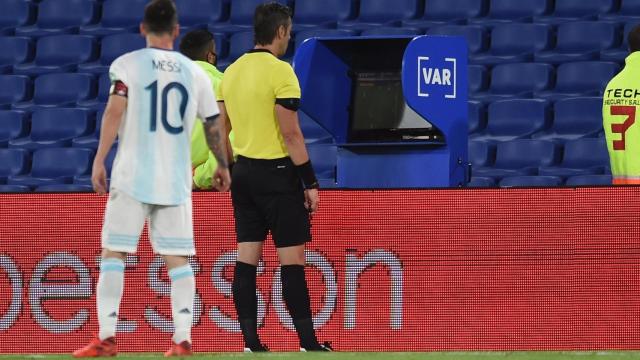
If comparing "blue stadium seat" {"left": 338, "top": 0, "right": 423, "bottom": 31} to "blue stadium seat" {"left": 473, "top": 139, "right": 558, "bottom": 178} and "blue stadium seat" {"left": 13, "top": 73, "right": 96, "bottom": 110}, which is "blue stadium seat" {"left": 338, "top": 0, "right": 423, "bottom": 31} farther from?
"blue stadium seat" {"left": 13, "top": 73, "right": 96, "bottom": 110}

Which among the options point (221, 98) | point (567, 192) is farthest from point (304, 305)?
point (567, 192)

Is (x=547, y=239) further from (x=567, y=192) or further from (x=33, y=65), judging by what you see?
(x=33, y=65)

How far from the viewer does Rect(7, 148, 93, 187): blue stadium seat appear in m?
11.8

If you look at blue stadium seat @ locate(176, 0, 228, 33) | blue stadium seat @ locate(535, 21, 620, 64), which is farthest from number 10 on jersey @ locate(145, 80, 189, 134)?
blue stadium seat @ locate(176, 0, 228, 33)

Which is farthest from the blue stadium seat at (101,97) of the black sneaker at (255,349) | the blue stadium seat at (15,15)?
the black sneaker at (255,349)

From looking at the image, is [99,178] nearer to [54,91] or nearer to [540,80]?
[540,80]

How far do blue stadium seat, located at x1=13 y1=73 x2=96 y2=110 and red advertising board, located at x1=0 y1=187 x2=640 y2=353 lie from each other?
4891 millimetres

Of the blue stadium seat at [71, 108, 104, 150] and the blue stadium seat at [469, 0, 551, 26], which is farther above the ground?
the blue stadium seat at [469, 0, 551, 26]

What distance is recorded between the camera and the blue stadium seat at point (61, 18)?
1327cm

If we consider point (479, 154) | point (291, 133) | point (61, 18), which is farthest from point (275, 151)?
point (61, 18)

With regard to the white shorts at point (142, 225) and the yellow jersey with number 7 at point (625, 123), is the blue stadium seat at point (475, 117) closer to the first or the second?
the yellow jersey with number 7 at point (625, 123)

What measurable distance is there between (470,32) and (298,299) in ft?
18.7

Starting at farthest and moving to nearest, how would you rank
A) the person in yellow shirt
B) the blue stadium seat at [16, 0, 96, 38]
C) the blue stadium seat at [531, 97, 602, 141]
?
the blue stadium seat at [16, 0, 96, 38]
the blue stadium seat at [531, 97, 602, 141]
the person in yellow shirt

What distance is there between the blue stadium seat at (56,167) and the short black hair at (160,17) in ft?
20.5
